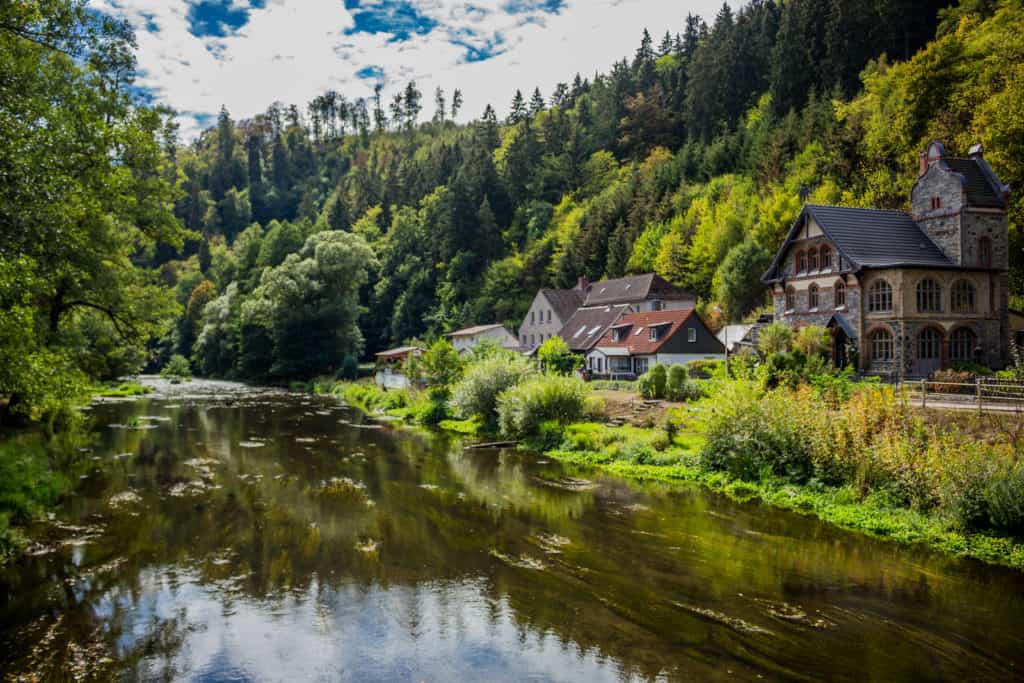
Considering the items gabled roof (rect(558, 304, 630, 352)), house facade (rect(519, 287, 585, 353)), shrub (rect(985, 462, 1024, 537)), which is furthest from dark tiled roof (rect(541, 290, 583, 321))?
shrub (rect(985, 462, 1024, 537))

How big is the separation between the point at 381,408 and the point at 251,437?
49.3 ft

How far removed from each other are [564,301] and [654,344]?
2470 centimetres

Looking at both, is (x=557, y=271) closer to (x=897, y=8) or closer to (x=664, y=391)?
(x=897, y=8)

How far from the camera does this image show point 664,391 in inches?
1325

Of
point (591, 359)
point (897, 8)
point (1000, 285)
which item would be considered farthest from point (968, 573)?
point (897, 8)

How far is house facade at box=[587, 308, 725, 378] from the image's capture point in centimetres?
4662

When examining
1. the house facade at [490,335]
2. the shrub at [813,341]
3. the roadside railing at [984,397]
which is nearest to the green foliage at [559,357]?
the house facade at [490,335]

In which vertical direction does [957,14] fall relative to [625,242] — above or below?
above

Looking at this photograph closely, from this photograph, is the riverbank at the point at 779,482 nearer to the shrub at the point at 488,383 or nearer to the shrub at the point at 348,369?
the shrub at the point at 488,383

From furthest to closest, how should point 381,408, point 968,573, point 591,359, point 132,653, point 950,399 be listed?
point 591,359
point 381,408
point 950,399
point 968,573
point 132,653

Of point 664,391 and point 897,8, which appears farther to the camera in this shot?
point 897,8

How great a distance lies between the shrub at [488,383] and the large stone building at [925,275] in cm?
1710

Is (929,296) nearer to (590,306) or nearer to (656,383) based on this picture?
(656,383)

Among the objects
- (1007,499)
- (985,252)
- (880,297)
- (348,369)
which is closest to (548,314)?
(348,369)
